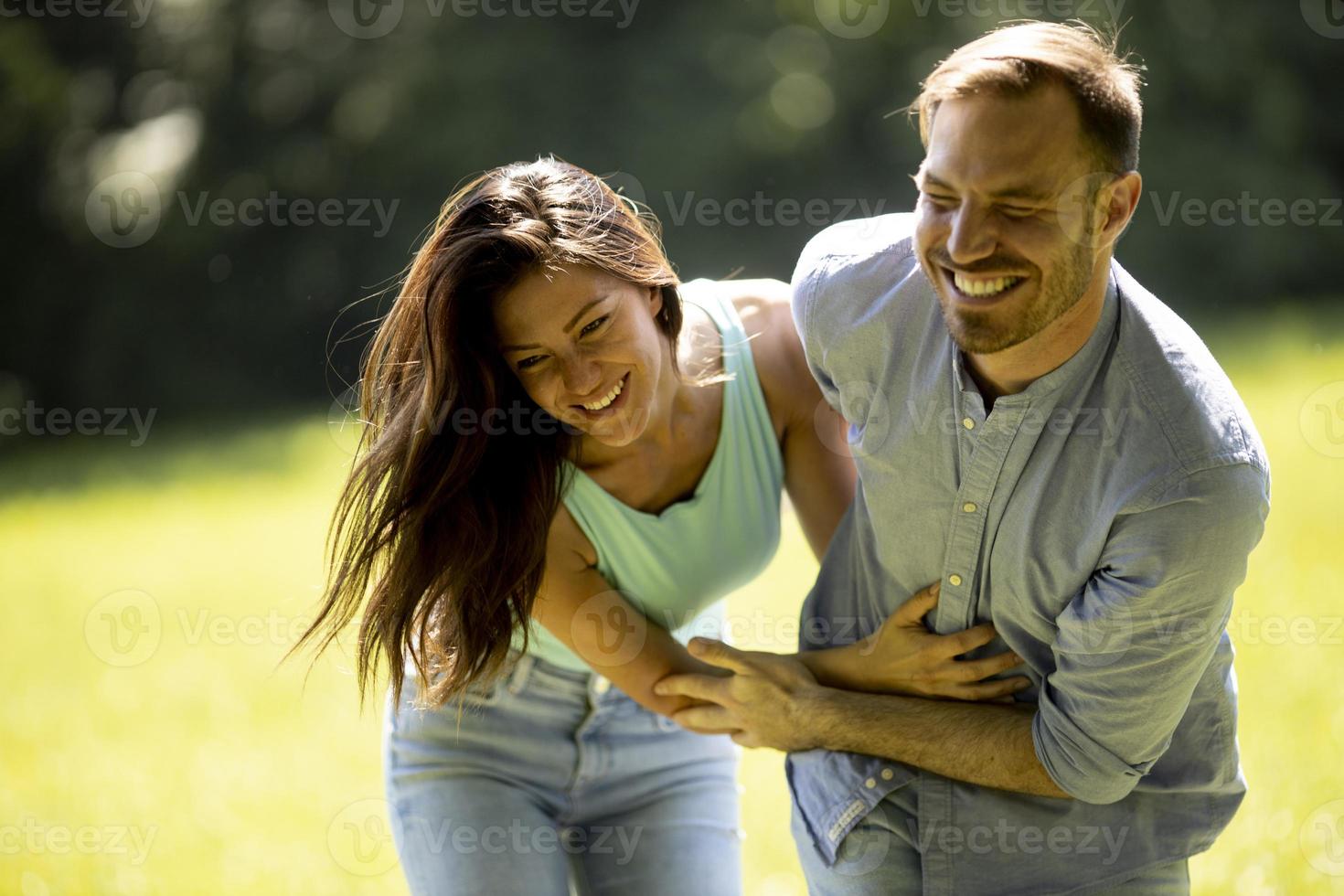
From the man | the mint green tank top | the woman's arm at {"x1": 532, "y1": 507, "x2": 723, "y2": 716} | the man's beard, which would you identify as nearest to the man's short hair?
the man

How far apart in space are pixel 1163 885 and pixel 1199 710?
0.94ft

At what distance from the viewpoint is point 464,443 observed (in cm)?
233

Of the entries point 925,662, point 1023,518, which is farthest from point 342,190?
point 1023,518

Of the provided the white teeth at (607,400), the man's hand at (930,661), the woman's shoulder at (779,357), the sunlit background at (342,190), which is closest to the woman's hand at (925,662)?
the man's hand at (930,661)

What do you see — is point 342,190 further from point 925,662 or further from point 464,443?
point 925,662

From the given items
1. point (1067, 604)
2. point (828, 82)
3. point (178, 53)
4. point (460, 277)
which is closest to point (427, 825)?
point (460, 277)

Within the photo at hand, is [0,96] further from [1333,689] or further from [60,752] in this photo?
[1333,689]

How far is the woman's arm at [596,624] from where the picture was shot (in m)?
2.46

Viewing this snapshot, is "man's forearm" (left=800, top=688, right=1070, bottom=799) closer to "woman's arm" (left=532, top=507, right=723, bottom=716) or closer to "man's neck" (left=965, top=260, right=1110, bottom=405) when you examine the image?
"woman's arm" (left=532, top=507, right=723, bottom=716)

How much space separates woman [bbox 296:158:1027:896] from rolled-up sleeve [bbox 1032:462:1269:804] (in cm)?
21

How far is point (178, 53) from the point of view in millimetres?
8266

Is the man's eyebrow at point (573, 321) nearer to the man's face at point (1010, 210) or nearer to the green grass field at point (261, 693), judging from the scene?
the man's face at point (1010, 210)

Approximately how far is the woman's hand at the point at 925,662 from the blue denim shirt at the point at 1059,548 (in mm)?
33

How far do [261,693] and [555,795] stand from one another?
1.91 metres
